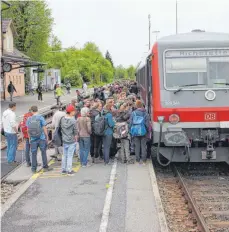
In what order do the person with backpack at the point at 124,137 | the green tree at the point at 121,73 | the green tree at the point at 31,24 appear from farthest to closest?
1. the green tree at the point at 121,73
2. the green tree at the point at 31,24
3. the person with backpack at the point at 124,137

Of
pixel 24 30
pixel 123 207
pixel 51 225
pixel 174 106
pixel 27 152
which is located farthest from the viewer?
pixel 24 30

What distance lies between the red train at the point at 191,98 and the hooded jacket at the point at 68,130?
175 cm

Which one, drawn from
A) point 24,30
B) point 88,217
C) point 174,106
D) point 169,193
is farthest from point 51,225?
point 24,30

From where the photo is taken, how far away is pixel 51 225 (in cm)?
741

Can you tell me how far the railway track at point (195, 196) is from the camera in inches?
312

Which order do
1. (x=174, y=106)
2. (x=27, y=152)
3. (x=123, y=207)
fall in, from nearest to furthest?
(x=123, y=207)
(x=174, y=106)
(x=27, y=152)

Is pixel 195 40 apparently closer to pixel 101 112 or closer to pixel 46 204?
pixel 101 112

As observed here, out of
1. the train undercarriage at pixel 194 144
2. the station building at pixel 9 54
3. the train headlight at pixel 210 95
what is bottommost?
the train undercarriage at pixel 194 144

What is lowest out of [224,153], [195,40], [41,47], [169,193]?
[169,193]

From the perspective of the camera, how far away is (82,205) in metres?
8.51

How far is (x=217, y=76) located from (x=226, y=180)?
228cm

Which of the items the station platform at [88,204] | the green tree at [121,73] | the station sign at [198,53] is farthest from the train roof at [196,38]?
the green tree at [121,73]

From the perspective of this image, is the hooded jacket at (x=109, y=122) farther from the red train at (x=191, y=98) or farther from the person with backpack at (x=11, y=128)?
the person with backpack at (x=11, y=128)

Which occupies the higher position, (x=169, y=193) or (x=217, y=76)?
(x=217, y=76)
